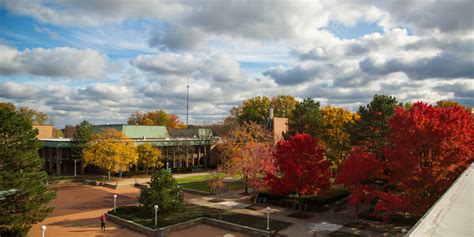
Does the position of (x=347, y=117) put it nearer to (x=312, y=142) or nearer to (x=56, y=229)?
(x=312, y=142)

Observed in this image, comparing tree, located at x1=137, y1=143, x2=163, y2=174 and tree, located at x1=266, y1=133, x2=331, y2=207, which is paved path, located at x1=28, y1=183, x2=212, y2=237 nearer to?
tree, located at x1=137, y1=143, x2=163, y2=174

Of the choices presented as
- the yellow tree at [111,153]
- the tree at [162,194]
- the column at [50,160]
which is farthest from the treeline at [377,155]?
the column at [50,160]

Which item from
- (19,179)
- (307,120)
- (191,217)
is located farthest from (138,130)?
(19,179)

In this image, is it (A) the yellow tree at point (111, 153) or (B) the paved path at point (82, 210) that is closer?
(B) the paved path at point (82, 210)

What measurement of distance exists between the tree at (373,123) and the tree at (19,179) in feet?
90.7

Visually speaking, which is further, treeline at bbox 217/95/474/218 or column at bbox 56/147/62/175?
column at bbox 56/147/62/175

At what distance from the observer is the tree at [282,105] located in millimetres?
74000

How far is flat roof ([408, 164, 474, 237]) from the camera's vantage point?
515 cm

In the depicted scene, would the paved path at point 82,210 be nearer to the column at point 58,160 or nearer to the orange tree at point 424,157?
the column at point 58,160

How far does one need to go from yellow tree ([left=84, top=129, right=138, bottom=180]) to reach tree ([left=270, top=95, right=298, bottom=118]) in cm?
3885

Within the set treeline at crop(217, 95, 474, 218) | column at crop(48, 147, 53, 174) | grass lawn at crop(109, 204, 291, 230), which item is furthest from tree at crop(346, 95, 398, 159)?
column at crop(48, 147, 53, 174)

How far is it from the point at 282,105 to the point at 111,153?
4419 cm

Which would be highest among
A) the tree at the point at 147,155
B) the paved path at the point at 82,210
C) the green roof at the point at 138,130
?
the green roof at the point at 138,130

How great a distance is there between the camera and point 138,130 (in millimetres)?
56000
